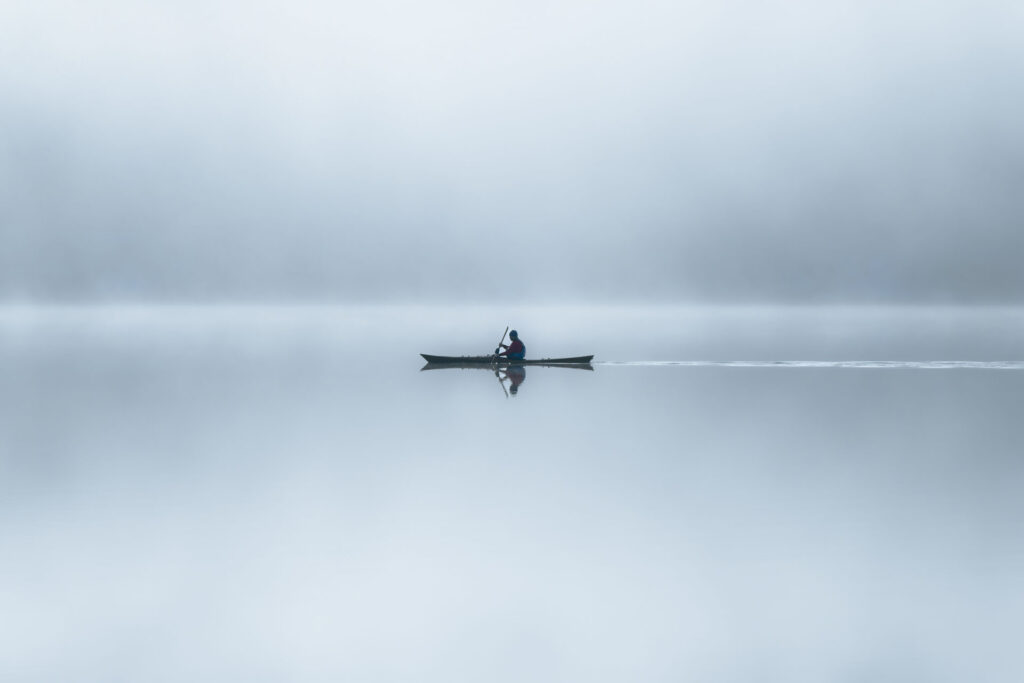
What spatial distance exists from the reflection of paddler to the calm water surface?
23.6ft

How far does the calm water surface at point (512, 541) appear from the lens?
46.1 ft

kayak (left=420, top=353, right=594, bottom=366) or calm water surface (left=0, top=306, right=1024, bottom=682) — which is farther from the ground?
kayak (left=420, top=353, right=594, bottom=366)

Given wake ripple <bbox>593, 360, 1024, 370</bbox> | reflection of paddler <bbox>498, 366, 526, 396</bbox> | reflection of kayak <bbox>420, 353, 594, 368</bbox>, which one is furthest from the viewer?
wake ripple <bbox>593, 360, 1024, 370</bbox>

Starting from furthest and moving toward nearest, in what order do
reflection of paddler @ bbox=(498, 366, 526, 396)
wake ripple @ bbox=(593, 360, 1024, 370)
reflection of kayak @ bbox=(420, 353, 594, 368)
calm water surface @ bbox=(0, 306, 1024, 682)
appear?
wake ripple @ bbox=(593, 360, 1024, 370) < reflection of kayak @ bbox=(420, 353, 594, 368) < reflection of paddler @ bbox=(498, 366, 526, 396) < calm water surface @ bbox=(0, 306, 1024, 682)

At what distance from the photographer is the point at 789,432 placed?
31797 millimetres

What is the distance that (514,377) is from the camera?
171 ft

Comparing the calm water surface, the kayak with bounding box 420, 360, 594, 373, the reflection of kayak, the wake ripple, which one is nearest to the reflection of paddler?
the kayak with bounding box 420, 360, 594, 373

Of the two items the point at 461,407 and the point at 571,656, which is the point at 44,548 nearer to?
the point at 571,656

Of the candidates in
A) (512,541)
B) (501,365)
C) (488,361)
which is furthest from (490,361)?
(512,541)

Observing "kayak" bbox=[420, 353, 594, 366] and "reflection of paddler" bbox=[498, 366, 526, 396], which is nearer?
"reflection of paddler" bbox=[498, 366, 526, 396]

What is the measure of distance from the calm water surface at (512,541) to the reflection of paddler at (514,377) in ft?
23.6

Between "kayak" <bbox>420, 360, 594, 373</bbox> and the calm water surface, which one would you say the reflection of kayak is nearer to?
"kayak" <bbox>420, 360, 594, 373</bbox>

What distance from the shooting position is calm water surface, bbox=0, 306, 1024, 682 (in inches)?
553

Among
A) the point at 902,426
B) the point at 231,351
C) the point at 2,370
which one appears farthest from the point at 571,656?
the point at 231,351
